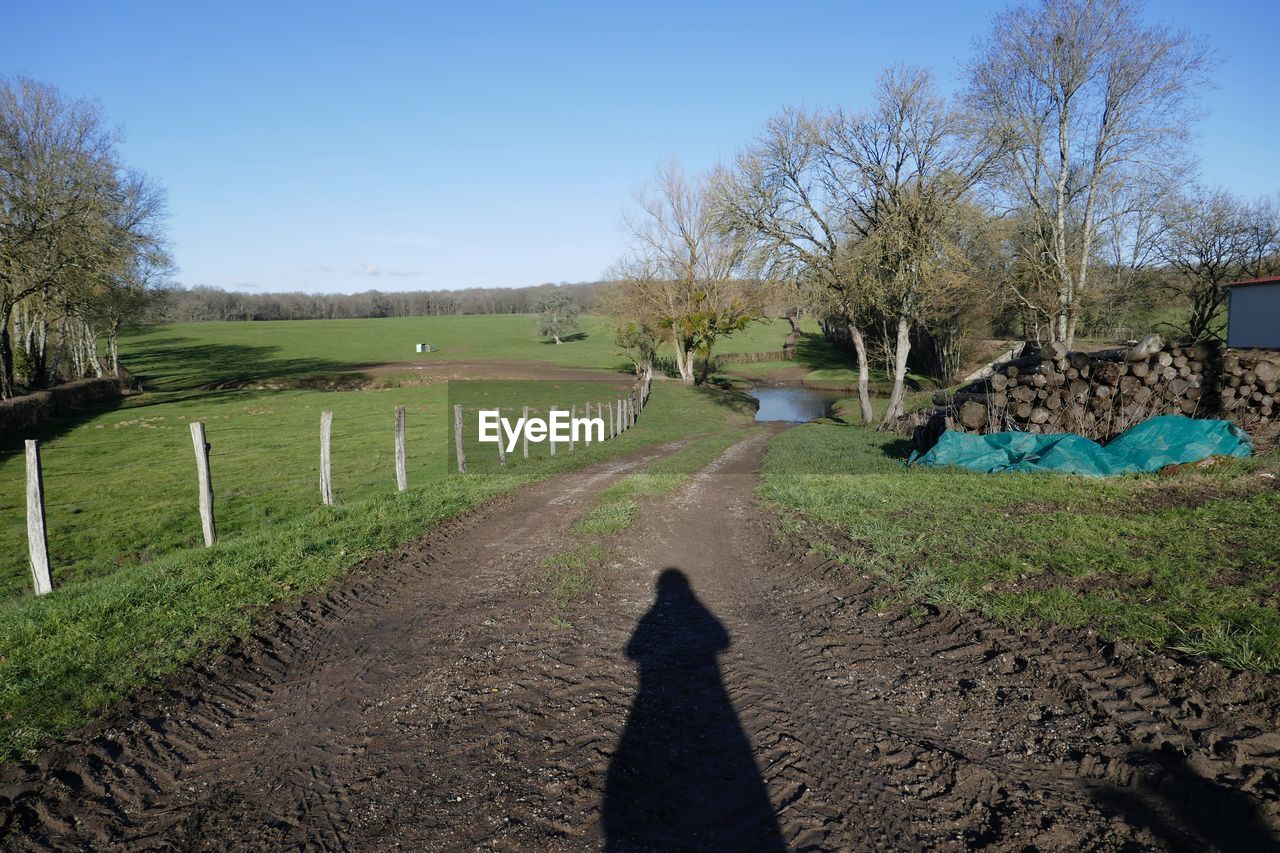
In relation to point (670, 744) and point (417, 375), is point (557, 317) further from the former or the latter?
point (670, 744)

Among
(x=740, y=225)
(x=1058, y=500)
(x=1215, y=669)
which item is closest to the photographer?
(x=1215, y=669)

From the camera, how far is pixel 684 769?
4.43m

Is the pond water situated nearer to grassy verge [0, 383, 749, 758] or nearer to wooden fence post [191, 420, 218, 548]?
grassy verge [0, 383, 749, 758]

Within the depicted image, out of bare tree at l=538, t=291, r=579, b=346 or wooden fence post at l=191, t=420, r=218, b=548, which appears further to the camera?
bare tree at l=538, t=291, r=579, b=346

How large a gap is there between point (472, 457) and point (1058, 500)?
16497mm

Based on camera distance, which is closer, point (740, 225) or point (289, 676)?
point (289, 676)

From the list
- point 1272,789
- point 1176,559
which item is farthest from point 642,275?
point 1272,789

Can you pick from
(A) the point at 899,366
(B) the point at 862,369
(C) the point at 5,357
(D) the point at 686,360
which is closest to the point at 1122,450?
(A) the point at 899,366

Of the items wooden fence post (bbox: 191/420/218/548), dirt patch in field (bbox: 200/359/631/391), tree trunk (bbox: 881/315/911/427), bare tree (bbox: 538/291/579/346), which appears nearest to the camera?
wooden fence post (bbox: 191/420/218/548)

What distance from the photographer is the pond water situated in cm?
4212

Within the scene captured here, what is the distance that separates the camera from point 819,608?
714 centimetres

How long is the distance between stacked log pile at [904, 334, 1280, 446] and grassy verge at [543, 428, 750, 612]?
21.3 ft

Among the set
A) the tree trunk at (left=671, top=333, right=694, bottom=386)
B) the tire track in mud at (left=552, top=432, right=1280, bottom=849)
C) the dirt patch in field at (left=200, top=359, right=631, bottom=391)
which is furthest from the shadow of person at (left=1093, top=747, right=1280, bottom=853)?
the dirt patch in field at (left=200, top=359, right=631, bottom=391)

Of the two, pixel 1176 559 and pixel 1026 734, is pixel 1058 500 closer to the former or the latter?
pixel 1176 559
